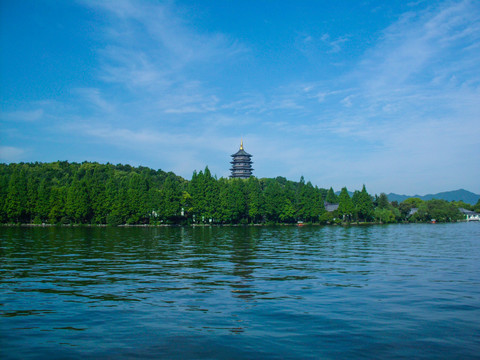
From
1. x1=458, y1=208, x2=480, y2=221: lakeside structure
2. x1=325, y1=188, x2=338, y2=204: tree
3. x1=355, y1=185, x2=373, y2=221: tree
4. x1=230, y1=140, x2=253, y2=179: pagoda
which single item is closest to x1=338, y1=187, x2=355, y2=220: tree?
x1=355, y1=185, x2=373, y2=221: tree

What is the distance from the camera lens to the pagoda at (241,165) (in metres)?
122

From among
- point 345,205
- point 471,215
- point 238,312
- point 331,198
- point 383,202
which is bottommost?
point 238,312

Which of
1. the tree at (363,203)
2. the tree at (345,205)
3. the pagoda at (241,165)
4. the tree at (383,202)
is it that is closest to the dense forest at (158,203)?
the tree at (345,205)

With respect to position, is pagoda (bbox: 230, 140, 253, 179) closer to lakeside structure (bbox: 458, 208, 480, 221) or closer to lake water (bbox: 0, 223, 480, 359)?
lakeside structure (bbox: 458, 208, 480, 221)

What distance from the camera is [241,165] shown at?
122750 mm

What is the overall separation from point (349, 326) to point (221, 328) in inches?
115

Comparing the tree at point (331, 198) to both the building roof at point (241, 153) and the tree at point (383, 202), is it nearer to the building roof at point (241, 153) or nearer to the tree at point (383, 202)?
the tree at point (383, 202)

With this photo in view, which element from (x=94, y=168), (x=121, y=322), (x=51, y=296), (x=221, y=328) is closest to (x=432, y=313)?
(x=221, y=328)

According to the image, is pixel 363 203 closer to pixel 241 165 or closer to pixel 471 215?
pixel 241 165

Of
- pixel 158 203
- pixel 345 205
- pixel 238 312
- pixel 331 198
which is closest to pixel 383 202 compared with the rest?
pixel 331 198

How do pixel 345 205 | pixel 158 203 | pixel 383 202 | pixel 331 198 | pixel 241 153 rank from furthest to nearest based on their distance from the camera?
1. pixel 241 153
2. pixel 383 202
3. pixel 331 198
4. pixel 345 205
5. pixel 158 203

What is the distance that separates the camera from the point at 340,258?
21656mm

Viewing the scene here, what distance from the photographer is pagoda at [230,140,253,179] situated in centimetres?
12156

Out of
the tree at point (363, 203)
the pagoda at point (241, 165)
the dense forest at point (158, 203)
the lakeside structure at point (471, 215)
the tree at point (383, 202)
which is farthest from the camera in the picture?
the lakeside structure at point (471, 215)
